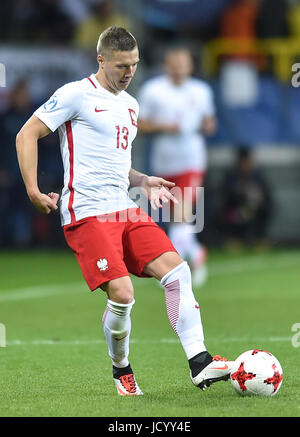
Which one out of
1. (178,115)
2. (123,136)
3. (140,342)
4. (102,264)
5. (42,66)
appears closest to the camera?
(102,264)

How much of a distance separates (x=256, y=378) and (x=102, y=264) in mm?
1048

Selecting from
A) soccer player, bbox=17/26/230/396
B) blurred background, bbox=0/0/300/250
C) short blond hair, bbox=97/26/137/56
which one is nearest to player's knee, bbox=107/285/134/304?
soccer player, bbox=17/26/230/396

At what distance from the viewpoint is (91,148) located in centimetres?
619

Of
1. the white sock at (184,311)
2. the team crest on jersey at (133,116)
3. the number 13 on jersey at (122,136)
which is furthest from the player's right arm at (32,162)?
the white sock at (184,311)

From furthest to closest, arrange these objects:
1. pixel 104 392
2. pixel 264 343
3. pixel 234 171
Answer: pixel 234 171 < pixel 264 343 < pixel 104 392

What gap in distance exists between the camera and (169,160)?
12.5 meters

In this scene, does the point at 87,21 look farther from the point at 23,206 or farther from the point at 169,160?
the point at 169,160

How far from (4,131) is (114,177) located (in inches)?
450

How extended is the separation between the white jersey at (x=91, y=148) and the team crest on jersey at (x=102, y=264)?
1.04 feet

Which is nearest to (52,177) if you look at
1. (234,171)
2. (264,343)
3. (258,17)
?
(234,171)

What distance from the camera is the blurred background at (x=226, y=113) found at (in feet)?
55.9

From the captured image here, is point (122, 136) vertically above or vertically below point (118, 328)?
above

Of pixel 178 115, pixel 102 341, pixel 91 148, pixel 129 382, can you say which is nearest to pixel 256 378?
pixel 129 382

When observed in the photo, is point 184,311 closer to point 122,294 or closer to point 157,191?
point 122,294
